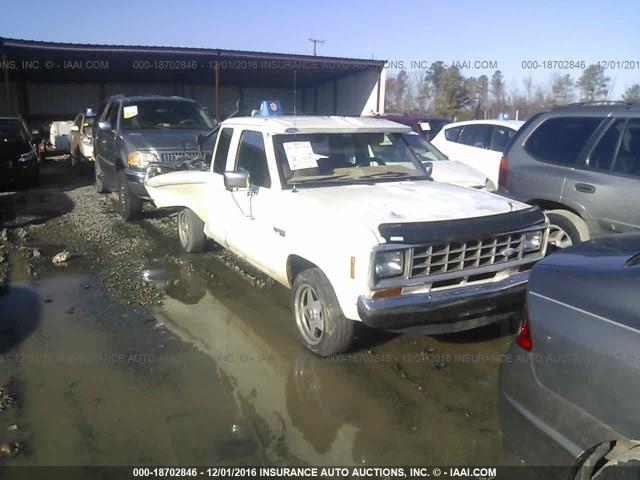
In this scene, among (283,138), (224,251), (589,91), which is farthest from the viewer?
(589,91)

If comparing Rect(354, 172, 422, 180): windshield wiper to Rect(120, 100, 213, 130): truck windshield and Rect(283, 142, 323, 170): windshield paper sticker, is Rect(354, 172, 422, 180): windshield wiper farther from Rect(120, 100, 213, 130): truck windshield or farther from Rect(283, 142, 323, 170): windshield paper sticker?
Rect(120, 100, 213, 130): truck windshield

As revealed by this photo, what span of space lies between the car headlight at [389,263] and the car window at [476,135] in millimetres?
7472

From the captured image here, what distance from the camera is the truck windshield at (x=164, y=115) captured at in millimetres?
9109

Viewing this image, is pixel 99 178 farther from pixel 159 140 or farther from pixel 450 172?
pixel 450 172

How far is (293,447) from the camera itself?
3.13 metres

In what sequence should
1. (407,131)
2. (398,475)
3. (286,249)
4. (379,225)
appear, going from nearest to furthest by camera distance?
(398,475), (379,225), (286,249), (407,131)

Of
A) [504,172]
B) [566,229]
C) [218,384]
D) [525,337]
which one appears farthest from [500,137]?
[525,337]

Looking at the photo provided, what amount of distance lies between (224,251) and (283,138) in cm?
281

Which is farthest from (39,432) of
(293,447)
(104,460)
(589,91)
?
(589,91)

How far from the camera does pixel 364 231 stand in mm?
3531

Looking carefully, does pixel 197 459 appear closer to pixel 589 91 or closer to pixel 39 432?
pixel 39 432

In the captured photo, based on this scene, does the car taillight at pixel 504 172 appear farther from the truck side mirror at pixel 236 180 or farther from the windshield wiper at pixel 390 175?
the truck side mirror at pixel 236 180

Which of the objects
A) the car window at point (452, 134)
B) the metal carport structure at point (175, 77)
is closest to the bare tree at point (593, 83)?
the metal carport structure at point (175, 77)

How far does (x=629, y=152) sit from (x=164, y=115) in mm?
7280
